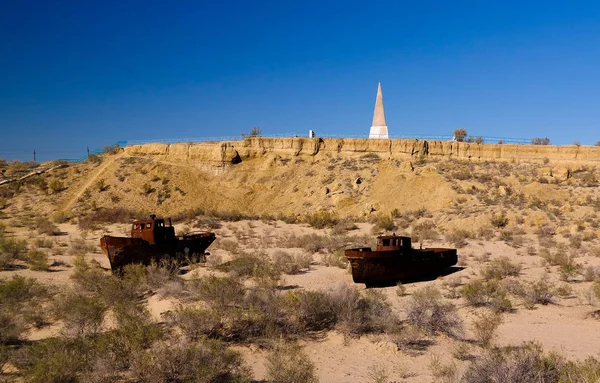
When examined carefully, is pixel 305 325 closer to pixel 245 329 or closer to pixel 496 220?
pixel 245 329

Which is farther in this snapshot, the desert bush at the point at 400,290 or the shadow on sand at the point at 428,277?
the shadow on sand at the point at 428,277

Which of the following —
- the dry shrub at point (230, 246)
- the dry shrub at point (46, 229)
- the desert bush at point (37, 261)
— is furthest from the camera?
the dry shrub at point (46, 229)

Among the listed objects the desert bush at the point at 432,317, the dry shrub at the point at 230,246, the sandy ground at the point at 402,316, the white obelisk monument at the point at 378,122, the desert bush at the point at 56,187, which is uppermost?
the white obelisk monument at the point at 378,122

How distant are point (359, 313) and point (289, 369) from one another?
3393mm

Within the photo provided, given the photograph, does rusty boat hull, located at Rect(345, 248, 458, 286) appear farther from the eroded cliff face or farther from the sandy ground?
the eroded cliff face

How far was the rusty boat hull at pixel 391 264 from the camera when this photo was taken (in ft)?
46.3

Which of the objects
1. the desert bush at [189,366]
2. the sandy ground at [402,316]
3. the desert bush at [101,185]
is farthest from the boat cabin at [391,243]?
the desert bush at [101,185]

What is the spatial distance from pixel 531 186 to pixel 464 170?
216 inches

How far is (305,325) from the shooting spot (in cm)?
1046

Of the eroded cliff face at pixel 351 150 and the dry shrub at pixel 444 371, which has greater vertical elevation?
the eroded cliff face at pixel 351 150

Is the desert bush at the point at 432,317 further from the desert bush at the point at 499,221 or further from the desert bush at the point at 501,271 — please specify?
the desert bush at the point at 499,221

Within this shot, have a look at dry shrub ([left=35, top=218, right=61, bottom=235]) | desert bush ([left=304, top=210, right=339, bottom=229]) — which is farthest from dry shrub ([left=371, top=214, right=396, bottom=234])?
dry shrub ([left=35, top=218, right=61, bottom=235])

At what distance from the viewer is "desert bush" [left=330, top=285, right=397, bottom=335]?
10.1m

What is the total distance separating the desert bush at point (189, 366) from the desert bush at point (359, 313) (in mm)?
3065
